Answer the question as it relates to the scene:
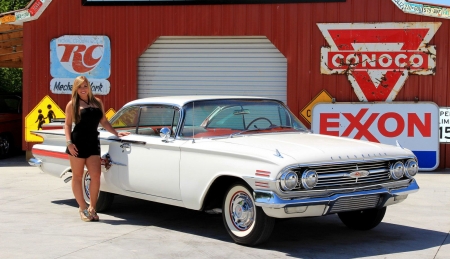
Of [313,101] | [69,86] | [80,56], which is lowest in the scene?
[313,101]

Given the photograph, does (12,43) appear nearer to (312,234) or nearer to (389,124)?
(389,124)

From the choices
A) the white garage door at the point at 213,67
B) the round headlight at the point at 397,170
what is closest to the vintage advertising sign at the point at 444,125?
the white garage door at the point at 213,67

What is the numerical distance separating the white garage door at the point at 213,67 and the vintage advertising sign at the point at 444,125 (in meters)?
3.02

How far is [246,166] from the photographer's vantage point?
6719mm

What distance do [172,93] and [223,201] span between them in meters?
8.08

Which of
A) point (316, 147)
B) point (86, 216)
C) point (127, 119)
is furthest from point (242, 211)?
point (127, 119)

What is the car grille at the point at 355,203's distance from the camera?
261 inches

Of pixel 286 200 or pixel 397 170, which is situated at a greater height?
pixel 397 170

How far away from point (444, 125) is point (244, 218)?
793 cm

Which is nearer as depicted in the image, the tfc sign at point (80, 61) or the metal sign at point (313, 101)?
the metal sign at point (313, 101)

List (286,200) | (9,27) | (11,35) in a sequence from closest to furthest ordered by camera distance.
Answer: (286,200) → (9,27) → (11,35)

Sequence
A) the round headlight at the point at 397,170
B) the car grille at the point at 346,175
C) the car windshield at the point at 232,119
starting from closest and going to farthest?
1. the car grille at the point at 346,175
2. the round headlight at the point at 397,170
3. the car windshield at the point at 232,119

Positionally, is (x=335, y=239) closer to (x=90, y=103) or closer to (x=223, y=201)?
(x=223, y=201)

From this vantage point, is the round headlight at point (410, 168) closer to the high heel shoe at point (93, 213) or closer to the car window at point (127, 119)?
the car window at point (127, 119)
